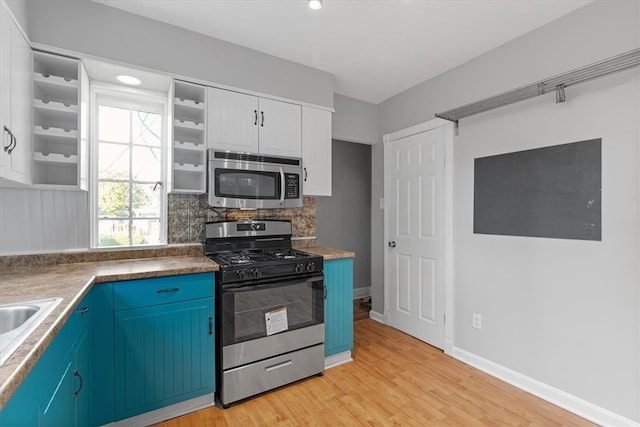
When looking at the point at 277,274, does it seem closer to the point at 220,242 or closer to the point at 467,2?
the point at 220,242

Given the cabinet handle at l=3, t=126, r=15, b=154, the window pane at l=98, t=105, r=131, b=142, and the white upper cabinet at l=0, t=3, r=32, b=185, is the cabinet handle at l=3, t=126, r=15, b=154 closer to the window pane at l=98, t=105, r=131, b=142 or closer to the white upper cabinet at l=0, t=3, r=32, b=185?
the white upper cabinet at l=0, t=3, r=32, b=185

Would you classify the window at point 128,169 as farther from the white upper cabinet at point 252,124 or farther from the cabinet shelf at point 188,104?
the white upper cabinet at point 252,124

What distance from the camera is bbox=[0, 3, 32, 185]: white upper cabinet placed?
1435 millimetres

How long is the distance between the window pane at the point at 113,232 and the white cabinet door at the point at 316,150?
149 centimetres

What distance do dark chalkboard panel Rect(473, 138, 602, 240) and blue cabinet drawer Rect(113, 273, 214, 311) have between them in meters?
2.26

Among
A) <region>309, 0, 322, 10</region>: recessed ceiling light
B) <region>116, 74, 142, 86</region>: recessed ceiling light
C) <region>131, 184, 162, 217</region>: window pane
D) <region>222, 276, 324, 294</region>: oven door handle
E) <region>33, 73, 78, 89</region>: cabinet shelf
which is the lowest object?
<region>222, 276, 324, 294</region>: oven door handle

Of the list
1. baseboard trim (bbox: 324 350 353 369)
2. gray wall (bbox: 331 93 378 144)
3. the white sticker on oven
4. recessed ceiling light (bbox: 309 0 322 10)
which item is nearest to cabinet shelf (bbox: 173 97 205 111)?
recessed ceiling light (bbox: 309 0 322 10)

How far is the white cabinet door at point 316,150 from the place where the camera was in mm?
2836

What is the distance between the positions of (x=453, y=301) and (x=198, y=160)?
101 inches

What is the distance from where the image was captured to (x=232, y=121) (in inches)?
97.1

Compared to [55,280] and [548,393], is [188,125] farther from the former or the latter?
[548,393]

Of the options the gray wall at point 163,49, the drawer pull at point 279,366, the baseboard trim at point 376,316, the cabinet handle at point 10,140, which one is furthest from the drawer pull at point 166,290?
the baseboard trim at point 376,316

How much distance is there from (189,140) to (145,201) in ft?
2.01

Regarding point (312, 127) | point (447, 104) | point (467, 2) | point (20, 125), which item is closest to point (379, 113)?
point (447, 104)
